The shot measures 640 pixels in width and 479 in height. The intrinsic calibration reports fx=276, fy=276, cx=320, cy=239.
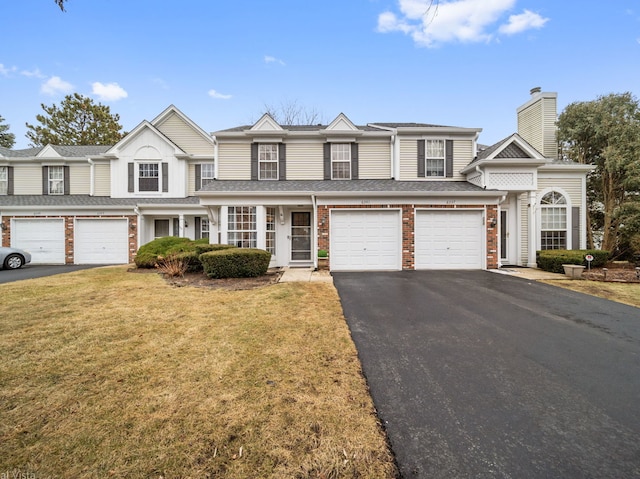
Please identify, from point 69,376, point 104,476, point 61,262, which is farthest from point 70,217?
point 104,476

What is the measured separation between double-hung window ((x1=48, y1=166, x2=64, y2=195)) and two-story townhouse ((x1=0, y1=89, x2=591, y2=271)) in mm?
57

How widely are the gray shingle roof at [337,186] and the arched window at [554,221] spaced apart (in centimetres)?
358

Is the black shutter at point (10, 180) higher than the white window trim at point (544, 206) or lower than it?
higher

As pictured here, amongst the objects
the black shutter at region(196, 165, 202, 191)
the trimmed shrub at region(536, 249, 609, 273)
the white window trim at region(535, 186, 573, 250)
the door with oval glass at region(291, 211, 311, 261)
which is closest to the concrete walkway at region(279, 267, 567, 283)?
the trimmed shrub at region(536, 249, 609, 273)

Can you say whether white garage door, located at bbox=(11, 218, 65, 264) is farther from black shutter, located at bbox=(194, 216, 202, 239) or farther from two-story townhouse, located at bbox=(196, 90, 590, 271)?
two-story townhouse, located at bbox=(196, 90, 590, 271)

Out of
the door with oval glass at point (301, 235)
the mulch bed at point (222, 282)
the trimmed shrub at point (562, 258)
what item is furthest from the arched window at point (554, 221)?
the mulch bed at point (222, 282)

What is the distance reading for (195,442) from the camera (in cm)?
204

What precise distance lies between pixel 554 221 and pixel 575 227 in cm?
92

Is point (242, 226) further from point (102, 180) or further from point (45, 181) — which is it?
point (45, 181)

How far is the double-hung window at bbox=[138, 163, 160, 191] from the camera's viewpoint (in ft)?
49.1

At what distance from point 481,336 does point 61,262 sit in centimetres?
1822

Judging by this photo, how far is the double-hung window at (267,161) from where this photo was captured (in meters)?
12.6

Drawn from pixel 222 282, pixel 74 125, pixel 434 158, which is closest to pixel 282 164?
pixel 222 282

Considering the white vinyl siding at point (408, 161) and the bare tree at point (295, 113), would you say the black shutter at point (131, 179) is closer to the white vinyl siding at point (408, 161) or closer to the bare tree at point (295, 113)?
the bare tree at point (295, 113)
